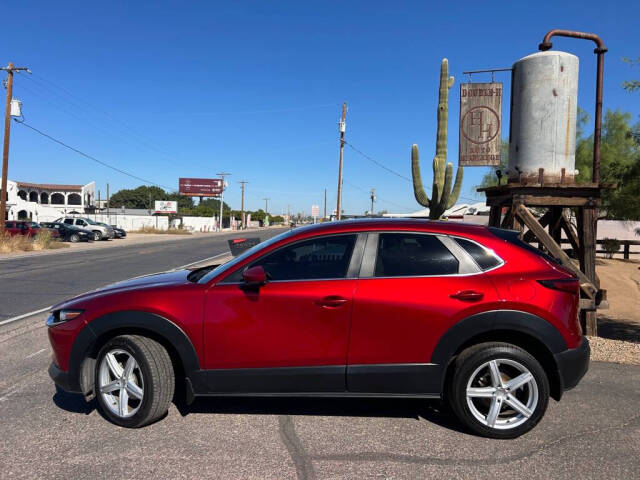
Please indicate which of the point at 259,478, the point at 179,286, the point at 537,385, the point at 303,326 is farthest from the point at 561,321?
the point at 179,286

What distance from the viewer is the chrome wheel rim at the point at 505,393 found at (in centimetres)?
337

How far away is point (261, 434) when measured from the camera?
3.42 m

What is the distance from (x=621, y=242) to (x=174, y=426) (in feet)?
82.7

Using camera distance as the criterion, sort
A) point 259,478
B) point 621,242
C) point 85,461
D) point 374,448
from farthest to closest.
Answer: point 621,242 → point 374,448 → point 85,461 → point 259,478

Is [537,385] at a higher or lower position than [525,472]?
higher

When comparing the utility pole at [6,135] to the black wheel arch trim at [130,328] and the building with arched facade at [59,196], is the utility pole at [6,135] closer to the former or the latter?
the black wheel arch trim at [130,328]

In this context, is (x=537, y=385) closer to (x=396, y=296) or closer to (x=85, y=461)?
(x=396, y=296)

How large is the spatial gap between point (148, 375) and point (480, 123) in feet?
23.9

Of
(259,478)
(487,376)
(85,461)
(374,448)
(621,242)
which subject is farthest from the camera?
(621,242)

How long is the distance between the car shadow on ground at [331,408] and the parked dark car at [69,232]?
32.6 m

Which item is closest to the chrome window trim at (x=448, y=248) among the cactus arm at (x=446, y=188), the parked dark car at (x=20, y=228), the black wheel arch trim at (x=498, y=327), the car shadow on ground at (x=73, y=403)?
the black wheel arch trim at (x=498, y=327)

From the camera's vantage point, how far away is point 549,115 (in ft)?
22.9

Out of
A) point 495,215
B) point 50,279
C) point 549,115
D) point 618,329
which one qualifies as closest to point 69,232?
point 50,279

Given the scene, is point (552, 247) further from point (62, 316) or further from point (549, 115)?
point (62, 316)
